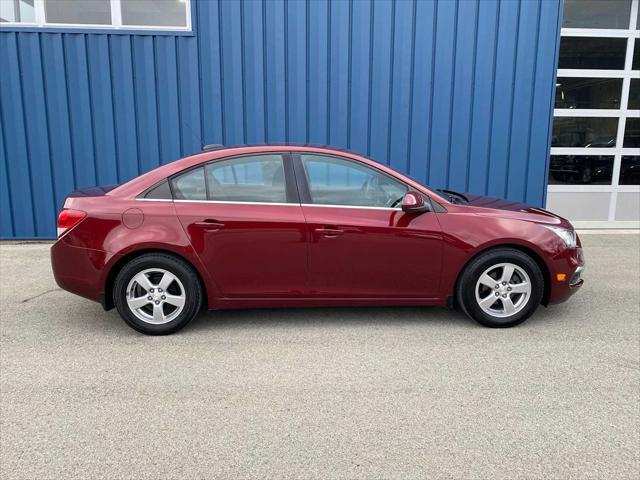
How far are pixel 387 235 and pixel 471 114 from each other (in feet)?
14.7

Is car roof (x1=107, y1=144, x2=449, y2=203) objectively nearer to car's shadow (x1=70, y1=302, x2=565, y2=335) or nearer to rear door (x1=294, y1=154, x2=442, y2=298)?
rear door (x1=294, y1=154, x2=442, y2=298)

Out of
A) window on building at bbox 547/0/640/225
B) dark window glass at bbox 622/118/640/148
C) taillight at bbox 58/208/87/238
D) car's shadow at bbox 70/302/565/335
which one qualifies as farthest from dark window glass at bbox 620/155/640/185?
taillight at bbox 58/208/87/238

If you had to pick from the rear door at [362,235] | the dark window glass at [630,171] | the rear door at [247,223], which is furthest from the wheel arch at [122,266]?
the dark window glass at [630,171]

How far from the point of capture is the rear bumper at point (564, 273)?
13.2ft

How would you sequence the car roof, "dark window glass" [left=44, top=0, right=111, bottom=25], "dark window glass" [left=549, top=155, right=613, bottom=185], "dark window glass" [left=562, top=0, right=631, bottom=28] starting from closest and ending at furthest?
1. the car roof
2. "dark window glass" [left=44, top=0, right=111, bottom=25]
3. "dark window glass" [left=562, top=0, right=631, bottom=28]
4. "dark window glass" [left=549, top=155, right=613, bottom=185]

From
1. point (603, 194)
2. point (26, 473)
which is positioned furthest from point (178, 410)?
point (603, 194)

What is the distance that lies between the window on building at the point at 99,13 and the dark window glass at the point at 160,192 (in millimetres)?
4180

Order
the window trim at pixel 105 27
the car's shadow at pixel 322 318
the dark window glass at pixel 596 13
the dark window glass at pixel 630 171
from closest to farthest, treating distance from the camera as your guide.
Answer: the car's shadow at pixel 322 318 → the window trim at pixel 105 27 → the dark window glass at pixel 596 13 → the dark window glass at pixel 630 171

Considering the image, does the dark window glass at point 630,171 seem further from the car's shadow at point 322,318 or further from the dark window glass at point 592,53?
the car's shadow at point 322,318

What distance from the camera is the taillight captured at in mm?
3828

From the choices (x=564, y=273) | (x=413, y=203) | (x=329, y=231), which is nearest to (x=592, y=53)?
(x=564, y=273)

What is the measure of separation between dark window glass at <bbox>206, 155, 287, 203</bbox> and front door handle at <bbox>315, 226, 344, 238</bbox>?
38 cm

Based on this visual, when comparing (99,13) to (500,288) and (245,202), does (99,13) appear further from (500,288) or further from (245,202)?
(500,288)

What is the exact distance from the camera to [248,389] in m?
3.10
